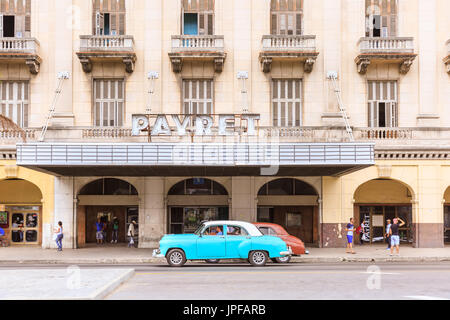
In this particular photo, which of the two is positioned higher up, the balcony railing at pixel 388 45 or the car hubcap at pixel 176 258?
the balcony railing at pixel 388 45

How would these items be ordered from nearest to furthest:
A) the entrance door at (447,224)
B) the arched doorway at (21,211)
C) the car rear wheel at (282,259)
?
the car rear wheel at (282,259) < the arched doorway at (21,211) < the entrance door at (447,224)

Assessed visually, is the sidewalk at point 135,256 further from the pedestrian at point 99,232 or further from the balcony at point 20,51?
the balcony at point 20,51

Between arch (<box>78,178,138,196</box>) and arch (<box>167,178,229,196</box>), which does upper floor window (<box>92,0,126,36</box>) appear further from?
arch (<box>167,178,229,196</box>)

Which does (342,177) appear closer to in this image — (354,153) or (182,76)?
(354,153)

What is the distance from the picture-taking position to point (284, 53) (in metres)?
27.0

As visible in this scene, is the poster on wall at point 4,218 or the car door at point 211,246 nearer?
the car door at point 211,246

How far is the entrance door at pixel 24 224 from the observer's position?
96.5 ft

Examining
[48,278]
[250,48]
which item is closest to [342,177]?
[250,48]

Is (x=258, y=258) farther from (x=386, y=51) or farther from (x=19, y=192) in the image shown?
(x=19, y=192)

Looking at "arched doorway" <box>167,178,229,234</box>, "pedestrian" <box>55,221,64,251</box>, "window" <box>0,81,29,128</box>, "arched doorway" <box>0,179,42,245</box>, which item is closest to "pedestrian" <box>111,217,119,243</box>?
"arched doorway" <box>167,178,229,234</box>

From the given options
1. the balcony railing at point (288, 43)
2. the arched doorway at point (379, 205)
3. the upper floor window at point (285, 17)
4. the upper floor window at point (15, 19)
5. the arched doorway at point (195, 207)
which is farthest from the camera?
the arched doorway at point (379, 205)

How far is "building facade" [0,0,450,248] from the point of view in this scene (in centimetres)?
2716

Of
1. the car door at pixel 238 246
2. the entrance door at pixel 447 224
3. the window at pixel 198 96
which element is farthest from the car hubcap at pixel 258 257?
the entrance door at pixel 447 224

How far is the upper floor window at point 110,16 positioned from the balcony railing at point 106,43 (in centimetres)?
113
